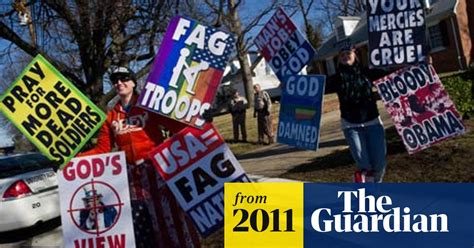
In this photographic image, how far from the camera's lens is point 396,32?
237 inches

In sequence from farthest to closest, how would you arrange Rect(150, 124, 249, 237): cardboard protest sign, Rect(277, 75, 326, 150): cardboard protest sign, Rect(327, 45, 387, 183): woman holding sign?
Rect(277, 75, 326, 150): cardboard protest sign < Rect(327, 45, 387, 183): woman holding sign < Rect(150, 124, 249, 237): cardboard protest sign

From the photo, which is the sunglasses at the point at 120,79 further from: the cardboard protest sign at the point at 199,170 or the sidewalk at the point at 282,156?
the sidewalk at the point at 282,156

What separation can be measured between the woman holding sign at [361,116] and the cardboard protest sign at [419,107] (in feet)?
1.44

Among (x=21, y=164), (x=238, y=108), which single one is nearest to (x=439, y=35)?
(x=238, y=108)

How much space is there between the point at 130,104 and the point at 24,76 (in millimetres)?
829

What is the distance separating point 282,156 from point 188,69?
7199 mm

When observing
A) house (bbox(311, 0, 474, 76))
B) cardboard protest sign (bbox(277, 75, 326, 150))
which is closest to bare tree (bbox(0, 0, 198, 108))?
cardboard protest sign (bbox(277, 75, 326, 150))

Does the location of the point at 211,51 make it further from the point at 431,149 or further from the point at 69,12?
the point at 69,12

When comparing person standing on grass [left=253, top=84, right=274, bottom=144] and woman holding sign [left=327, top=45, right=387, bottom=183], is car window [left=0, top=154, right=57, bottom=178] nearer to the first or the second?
woman holding sign [left=327, top=45, right=387, bottom=183]

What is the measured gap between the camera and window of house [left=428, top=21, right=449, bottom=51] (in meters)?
26.0

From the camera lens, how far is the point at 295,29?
23.1 feet

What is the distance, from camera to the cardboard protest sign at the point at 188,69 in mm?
4129

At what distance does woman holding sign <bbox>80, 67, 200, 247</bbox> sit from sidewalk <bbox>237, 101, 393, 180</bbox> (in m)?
4.88

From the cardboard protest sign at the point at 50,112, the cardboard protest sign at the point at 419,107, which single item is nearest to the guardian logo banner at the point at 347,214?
the cardboard protest sign at the point at 50,112
